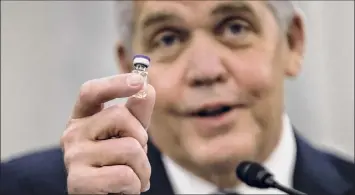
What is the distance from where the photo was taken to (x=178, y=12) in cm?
104

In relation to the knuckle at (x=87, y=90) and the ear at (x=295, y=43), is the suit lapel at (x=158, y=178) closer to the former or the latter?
the ear at (x=295, y=43)

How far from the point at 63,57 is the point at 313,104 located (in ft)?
1.79

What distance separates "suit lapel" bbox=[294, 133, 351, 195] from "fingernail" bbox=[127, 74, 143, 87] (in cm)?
58

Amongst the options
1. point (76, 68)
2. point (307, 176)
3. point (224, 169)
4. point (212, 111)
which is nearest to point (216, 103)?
point (212, 111)

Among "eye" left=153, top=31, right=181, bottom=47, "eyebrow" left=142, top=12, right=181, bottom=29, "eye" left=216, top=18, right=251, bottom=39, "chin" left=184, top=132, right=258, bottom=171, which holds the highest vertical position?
"eyebrow" left=142, top=12, right=181, bottom=29

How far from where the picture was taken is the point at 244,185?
106 centimetres

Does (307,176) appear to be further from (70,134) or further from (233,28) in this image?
(70,134)

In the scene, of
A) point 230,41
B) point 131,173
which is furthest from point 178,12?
point 131,173

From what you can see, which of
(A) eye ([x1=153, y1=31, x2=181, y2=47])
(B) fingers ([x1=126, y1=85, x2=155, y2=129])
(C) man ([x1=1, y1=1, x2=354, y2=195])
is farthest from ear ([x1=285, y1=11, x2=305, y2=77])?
(B) fingers ([x1=126, y1=85, x2=155, y2=129])

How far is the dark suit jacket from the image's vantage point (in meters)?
1.06

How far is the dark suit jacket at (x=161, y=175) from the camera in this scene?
1.06 metres

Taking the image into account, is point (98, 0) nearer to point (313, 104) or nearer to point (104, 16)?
point (104, 16)

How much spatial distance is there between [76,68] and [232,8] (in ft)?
1.31

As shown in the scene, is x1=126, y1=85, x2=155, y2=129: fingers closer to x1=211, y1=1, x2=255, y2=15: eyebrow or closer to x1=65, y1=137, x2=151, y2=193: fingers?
x1=65, y1=137, x2=151, y2=193: fingers
